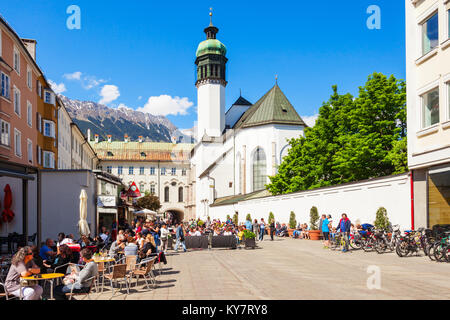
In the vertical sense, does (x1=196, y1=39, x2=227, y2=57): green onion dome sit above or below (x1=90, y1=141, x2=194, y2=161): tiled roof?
above

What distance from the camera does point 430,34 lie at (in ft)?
64.1

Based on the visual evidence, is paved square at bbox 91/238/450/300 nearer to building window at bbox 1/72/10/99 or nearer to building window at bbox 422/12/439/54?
building window at bbox 422/12/439/54

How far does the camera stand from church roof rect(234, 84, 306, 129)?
2562 inches

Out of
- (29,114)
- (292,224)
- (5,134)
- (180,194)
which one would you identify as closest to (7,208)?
(5,134)

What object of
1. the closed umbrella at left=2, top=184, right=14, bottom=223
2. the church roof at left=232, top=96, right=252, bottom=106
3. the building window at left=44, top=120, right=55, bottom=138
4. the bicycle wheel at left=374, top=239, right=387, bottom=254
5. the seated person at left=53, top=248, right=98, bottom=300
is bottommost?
the bicycle wheel at left=374, top=239, right=387, bottom=254

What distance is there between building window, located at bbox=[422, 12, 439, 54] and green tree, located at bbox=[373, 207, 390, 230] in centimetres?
761

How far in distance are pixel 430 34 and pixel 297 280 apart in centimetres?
1358

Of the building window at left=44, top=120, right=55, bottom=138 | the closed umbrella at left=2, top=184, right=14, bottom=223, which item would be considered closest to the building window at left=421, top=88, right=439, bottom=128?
the closed umbrella at left=2, top=184, right=14, bottom=223

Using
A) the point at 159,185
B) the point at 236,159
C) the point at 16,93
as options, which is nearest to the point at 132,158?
the point at 159,185

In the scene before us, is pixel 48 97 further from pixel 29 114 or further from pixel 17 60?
pixel 17 60

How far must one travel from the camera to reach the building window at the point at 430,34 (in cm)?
1905

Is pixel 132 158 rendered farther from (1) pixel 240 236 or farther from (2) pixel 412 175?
(2) pixel 412 175

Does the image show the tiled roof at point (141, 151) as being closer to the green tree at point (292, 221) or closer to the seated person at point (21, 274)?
the green tree at point (292, 221)

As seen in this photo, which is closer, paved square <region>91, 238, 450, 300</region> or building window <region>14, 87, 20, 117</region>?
paved square <region>91, 238, 450, 300</region>
